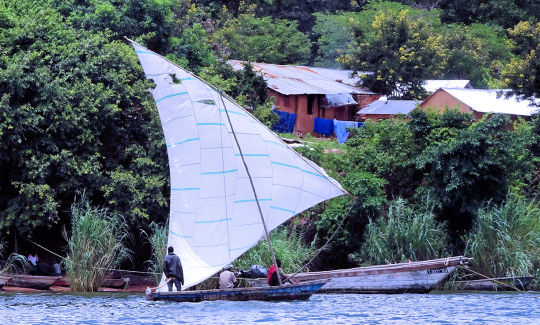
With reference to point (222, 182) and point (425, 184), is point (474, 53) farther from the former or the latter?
point (222, 182)

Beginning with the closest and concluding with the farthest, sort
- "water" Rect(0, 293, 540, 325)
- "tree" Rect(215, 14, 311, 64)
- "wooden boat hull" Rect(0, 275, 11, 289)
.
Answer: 1. "water" Rect(0, 293, 540, 325)
2. "wooden boat hull" Rect(0, 275, 11, 289)
3. "tree" Rect(215, 14, 311, 64)

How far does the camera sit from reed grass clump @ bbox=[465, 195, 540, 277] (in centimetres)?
2130

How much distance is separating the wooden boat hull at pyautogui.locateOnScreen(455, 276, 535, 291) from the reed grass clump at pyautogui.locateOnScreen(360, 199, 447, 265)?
137cm

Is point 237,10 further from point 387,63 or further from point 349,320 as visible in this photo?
point 349,320

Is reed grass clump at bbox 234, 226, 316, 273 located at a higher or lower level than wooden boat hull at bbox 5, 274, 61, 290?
higher

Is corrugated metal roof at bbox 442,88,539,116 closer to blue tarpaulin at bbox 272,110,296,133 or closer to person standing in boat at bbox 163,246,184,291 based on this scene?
blue tarpaulin at bbox 272,110,296,133

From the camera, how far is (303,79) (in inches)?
1681

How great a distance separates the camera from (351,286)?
20797 mm

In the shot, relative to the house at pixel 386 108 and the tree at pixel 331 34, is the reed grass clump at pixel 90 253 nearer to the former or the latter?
the house at pixel 386 108

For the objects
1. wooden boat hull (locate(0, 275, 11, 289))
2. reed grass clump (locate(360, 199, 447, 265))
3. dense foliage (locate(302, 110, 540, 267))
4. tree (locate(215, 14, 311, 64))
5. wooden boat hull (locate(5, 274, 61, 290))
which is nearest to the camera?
wooden boat hull (locate(0, 275, 11, 289))

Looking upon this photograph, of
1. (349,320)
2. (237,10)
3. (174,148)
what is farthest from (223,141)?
(237,10)

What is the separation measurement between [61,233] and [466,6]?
40420 millimetres

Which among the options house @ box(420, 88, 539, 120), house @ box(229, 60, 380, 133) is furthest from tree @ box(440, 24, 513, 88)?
house @ box(420, 88, 539, 120)

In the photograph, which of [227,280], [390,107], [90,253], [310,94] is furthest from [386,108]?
[227,280]
